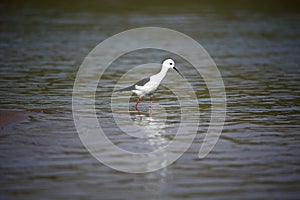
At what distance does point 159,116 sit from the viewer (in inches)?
454

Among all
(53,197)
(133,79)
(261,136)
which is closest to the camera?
(53,197)

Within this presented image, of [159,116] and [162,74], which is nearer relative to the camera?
[159,116]

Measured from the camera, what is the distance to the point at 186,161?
27.8ft

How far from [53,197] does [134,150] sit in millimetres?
2294

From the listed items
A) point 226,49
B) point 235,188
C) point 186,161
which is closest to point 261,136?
point 186,161

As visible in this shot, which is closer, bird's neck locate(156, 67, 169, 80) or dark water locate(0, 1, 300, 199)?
dark water locate(0, 1, 300, 199)

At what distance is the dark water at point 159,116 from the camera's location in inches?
291

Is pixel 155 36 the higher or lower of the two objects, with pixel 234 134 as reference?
higher

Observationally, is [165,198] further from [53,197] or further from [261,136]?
[261,136]

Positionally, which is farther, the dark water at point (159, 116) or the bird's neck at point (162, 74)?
the bird's neck at point (162, 74)

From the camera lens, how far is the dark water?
7.39 meters

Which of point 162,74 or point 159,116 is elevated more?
point 162,74

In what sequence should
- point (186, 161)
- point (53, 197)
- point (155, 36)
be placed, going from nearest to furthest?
point (53, 197), point (186, 161), point (155, 36)

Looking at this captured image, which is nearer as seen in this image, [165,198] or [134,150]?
[165,198]
